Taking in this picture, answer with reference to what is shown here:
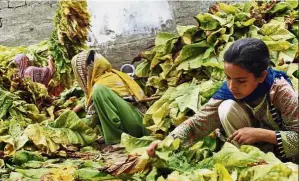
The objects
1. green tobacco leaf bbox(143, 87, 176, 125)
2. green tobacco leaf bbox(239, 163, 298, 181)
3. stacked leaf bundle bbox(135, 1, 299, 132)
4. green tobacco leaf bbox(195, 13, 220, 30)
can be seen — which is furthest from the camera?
green tobacco leaf bbox(195, 13, 220, 30)

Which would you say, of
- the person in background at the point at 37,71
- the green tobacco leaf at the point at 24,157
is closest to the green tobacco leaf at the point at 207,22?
the green tobacco leaf at the point at 24,157

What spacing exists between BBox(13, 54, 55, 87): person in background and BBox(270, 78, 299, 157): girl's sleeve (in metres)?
3.28

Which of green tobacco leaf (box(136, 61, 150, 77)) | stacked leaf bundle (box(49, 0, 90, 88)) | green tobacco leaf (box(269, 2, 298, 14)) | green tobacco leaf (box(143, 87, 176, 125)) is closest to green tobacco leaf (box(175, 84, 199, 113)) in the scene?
green tobacco leaf (box(143, 87, 176, 125))

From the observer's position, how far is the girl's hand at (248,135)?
92.1 inches

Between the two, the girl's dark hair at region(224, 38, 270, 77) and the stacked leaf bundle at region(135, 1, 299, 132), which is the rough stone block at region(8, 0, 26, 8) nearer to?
the stacked leaf bundle at region(135, 1, 299, 132)

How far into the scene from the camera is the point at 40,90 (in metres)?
4.47

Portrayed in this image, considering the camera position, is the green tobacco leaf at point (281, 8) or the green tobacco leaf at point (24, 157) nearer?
the green tobacco leaf at point (24, 157)

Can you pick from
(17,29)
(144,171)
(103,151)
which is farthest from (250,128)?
(17,29)

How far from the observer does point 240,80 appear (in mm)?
2240

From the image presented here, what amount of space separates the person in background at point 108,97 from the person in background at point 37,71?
1201mm

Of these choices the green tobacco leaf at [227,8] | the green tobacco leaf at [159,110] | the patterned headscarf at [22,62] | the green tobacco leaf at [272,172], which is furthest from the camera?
the patterned headscarf at [22,62]

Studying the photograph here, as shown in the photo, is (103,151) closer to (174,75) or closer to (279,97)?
(174,75)

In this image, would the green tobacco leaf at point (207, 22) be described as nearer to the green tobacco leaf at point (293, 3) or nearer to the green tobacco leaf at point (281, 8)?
the green tobacco leaf at point (281, 8)

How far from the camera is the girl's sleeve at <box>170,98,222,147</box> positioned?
2.56 m
